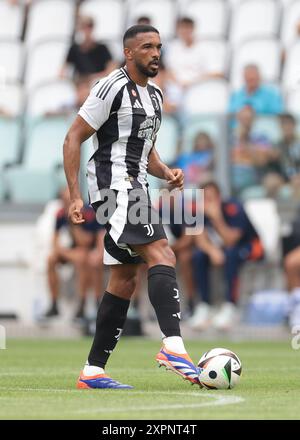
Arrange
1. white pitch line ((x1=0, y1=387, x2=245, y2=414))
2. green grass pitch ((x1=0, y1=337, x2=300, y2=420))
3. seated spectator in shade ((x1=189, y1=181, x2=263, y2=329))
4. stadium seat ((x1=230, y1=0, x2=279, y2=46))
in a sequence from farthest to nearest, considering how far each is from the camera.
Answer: stadium seat ((x1=230, y1=0, x2=279, y2=46))
seated spectator in shade ((x1=189, y1=181, x2=263, y2=329))
white pitch line ((x1=0, y1=387, x2=245, y2=414))
green grass pitch ((x1=0, y1=337, x2=300, y2=420))

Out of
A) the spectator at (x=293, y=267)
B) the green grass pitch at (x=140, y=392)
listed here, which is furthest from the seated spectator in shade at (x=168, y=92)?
the green grass pitch at (x=140, y=392)

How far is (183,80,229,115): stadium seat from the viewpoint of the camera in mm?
17616

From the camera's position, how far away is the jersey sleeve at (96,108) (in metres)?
7.78

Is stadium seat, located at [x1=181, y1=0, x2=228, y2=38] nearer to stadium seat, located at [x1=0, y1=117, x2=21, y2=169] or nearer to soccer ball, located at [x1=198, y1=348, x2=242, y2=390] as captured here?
stadium seat, located at [x1=0, y1=117, x2=21, y2=169]

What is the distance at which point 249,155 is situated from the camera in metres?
16.0

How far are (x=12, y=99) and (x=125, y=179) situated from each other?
11.0 meters

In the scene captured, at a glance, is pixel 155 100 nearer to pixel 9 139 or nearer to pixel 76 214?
pixel 76 214

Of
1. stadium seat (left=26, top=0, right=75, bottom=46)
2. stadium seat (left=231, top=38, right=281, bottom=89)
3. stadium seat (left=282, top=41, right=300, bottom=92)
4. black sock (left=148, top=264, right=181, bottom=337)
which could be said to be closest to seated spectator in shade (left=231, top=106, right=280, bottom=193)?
stadium seat (left=282, top=41, right=300, bottom=92)

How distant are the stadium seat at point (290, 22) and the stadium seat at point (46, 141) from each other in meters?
3.88

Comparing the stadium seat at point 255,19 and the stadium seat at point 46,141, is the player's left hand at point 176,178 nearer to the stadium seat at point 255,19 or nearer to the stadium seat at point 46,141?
the stadium seat at point 46,141

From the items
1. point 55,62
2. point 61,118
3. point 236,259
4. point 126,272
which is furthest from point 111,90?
point 55,62

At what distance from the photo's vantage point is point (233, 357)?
25.8ft

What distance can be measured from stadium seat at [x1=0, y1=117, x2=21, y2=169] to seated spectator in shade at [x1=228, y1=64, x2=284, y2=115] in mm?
3077
